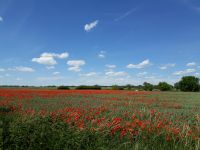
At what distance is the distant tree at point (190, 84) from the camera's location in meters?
86.4

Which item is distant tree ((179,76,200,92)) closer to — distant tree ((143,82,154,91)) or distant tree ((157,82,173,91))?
distant tree ((157,82,173,91))

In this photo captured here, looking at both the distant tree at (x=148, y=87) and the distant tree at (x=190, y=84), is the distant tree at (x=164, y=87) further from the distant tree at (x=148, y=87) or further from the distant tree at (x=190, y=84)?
the distant tree at (x=190, y=84)

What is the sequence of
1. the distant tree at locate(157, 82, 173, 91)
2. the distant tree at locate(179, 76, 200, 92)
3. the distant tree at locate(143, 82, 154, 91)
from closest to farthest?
1. the distant tree at locate(143, 82, 154, 91)
2. the distant tree at locate(157, 82, 173, 91)
3. the distant tree at locate(179, 76, 200, 92)

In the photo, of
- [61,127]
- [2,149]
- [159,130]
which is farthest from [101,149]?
[159,130]

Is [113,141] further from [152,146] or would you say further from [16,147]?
[16,147]

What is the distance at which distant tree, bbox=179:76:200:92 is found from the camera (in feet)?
283

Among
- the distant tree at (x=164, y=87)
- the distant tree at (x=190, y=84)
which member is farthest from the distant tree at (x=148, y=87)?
the distant tree at (x=190, y=84)

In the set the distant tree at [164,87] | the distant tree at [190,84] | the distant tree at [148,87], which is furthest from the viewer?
the distant tree at [190,84]

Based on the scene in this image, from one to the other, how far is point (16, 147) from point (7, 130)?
663mm

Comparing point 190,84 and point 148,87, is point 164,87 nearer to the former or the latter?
point 148,87

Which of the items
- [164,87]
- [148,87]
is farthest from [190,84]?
[148,87]

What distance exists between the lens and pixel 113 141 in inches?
226

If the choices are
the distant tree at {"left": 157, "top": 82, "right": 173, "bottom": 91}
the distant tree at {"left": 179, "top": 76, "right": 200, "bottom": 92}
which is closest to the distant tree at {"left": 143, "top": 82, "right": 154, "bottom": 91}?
the distant tree at {"left": 157, "top": 82, "right": 173, "bottom": 91}

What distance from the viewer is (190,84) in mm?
86375
